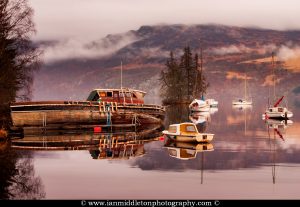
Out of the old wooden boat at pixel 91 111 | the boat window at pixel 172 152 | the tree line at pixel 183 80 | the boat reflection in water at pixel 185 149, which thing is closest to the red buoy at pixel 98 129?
the old wooden boat at pixel 91 111

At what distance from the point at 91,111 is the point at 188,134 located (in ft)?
61.7

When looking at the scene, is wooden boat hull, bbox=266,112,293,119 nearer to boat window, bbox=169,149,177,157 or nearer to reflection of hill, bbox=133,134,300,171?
reflection of hill, bbox=133,134,300,171

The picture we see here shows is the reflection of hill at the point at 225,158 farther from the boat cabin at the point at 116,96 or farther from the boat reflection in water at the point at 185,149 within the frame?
the boat cabin at the point at 116,96

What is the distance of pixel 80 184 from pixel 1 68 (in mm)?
29907

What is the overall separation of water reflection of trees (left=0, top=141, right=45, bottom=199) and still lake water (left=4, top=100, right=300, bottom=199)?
45 centimetres

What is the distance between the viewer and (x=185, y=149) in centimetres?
4575

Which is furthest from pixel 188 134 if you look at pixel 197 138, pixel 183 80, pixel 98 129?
pixel 183 80

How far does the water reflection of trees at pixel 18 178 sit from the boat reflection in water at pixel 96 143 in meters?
5.24

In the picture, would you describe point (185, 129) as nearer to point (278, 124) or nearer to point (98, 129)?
point (98, 129)

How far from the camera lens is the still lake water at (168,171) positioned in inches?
1045

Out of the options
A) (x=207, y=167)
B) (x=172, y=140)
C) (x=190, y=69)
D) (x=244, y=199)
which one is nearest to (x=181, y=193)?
Result: (x=244, y=199)

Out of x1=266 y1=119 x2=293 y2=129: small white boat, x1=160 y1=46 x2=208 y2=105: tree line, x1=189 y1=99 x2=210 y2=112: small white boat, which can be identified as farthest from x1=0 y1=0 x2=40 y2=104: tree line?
x1=160 y1=46 x2=208 y2=105: tree line

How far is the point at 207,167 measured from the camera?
35.5 meters

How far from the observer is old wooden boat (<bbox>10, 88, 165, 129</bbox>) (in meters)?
61.4
